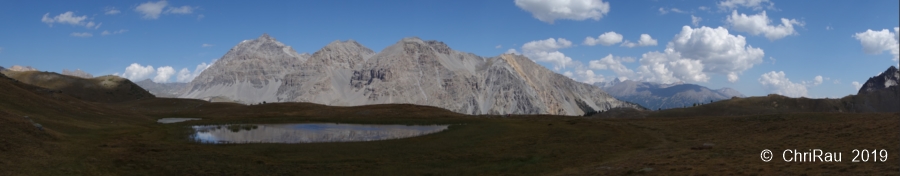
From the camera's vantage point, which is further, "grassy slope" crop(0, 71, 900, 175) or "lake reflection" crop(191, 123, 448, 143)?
"lake reflection" crop(191, 123, 448, 143)

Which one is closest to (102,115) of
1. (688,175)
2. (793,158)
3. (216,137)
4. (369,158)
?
(216,137)

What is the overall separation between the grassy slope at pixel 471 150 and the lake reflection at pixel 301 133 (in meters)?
4.48

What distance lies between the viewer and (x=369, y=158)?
1695 inches

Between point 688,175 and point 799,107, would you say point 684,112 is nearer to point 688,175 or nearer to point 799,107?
point 799,107

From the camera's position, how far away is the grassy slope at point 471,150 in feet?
105

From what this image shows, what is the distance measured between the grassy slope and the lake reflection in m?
4.48

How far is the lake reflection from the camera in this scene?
57138 millimetres

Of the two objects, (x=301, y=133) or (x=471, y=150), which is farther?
(x=301, y=133)

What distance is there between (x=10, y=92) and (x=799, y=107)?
224374 mm

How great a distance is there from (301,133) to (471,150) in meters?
28.2

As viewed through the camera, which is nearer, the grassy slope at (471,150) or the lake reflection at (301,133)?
the grassy slope at (471,150)

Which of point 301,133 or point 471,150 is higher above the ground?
point 301,133

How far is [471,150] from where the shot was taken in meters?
47.6

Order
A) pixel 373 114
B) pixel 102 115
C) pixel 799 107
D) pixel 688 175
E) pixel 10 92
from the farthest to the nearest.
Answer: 1. pixel 799 107
2. pixel 373 114
3. pixel 102 115
4. pixel 10 92
5. pixel 688 175
